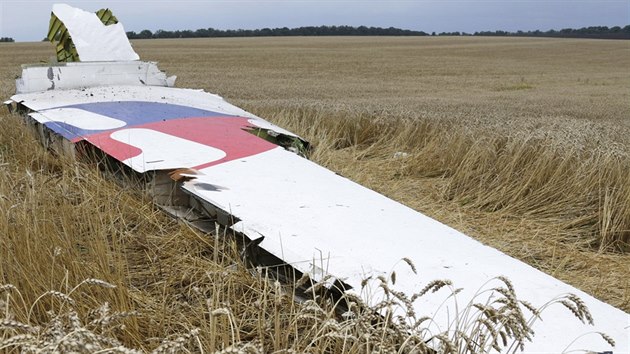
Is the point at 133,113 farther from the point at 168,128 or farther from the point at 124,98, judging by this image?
the point at 124,98

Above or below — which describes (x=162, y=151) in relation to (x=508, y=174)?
above

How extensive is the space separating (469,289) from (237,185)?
151 centimetres

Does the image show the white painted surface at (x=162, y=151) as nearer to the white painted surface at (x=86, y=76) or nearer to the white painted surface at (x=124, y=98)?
the white painted surface at (x=124, y=98)

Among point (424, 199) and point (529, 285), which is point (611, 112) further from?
point (529, 285)

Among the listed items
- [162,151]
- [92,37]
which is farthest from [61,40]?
[162,151]

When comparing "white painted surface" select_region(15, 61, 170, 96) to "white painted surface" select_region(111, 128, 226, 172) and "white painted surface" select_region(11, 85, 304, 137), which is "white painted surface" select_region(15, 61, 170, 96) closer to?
"white painted surface" select_region(11, 85, 304, 137)

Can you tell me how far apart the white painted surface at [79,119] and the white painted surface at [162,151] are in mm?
256

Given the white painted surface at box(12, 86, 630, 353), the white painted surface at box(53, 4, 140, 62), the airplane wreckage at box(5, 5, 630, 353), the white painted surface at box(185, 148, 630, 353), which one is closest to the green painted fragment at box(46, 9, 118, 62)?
the white painted surface at box(53, 4, 140, 62)

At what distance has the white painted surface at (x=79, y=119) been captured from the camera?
4.45 m

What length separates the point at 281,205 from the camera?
2934 millimetres

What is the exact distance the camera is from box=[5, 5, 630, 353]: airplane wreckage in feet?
6.84

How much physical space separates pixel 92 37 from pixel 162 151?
13.1 ft

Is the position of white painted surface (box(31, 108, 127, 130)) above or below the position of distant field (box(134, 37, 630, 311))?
above

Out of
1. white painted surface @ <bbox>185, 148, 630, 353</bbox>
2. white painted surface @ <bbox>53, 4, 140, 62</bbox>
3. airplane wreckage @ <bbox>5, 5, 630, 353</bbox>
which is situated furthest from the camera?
white painted surface @ <bbox>53, 4, 140, 62</bbox>
